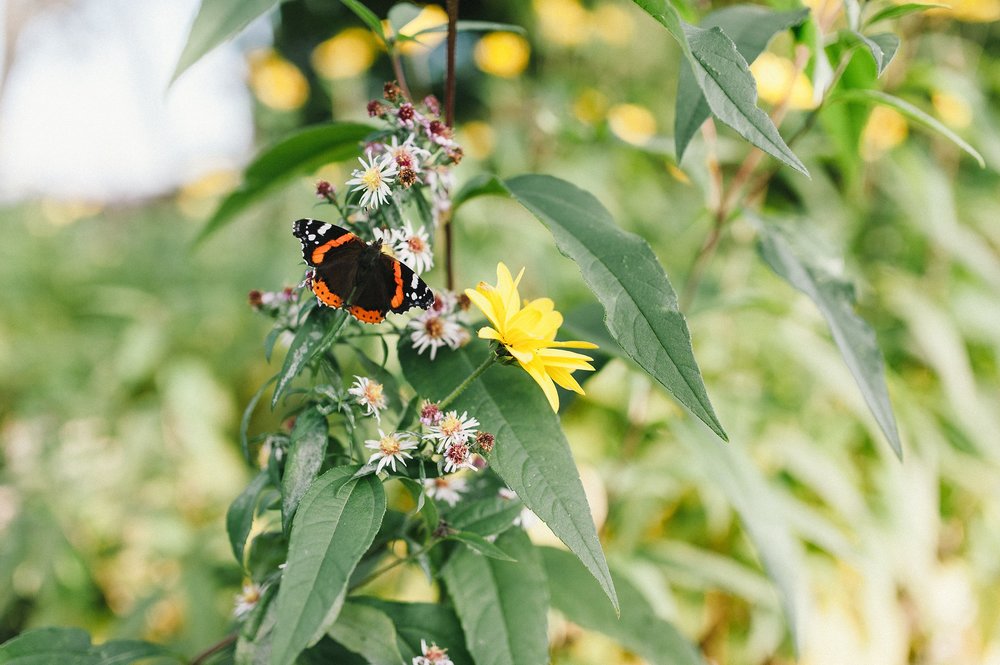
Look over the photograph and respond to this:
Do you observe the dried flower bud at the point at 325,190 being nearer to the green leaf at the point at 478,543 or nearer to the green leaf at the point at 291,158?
the green leaf at the point at 291,158

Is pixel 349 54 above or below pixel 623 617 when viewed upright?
above

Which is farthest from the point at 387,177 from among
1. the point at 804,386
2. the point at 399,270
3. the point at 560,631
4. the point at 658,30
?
the point at 658,30

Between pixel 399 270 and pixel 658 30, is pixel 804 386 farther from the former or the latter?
pixel 658 30

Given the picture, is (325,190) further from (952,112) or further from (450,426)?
(952,112)

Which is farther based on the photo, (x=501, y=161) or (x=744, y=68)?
(x=501, y=161)

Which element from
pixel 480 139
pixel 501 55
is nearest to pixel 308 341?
pixel 501 55

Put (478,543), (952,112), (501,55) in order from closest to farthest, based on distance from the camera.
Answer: (478,543) < (952,112) < (501,55)
